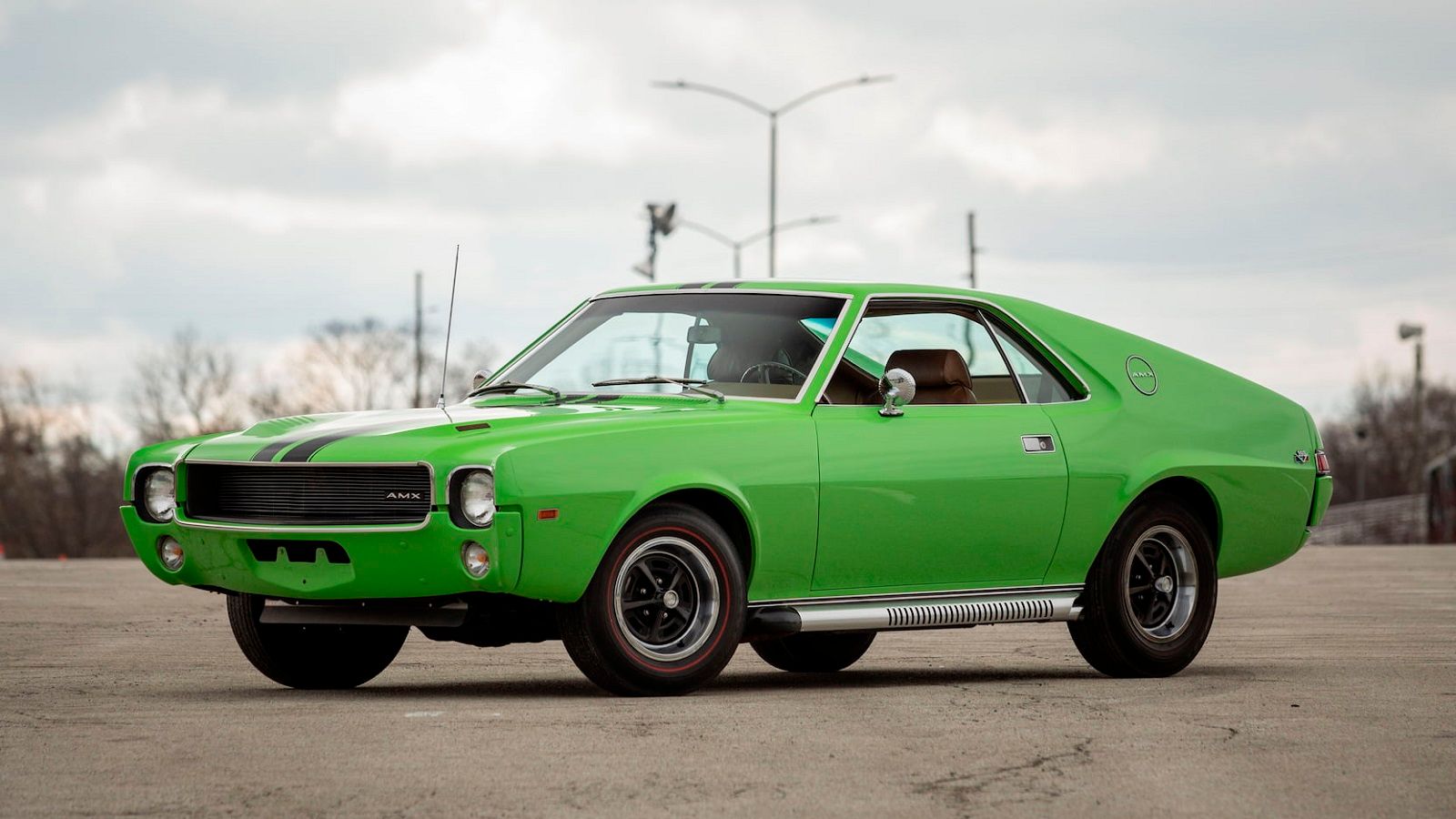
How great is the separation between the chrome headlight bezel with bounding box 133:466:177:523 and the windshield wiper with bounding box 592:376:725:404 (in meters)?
1.90

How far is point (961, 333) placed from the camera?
406 inches

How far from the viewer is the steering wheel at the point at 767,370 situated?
962 cm

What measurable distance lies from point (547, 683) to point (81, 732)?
242 cm

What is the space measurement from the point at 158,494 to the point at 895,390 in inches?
121

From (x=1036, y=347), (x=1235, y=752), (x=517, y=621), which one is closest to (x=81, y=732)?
(x=517, y=621)

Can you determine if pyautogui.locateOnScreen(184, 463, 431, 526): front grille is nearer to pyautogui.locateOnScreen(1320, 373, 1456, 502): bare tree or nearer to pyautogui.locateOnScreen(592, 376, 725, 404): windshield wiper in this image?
pyautogui.locateOnScreen(592, 376, 725, 404): windshield wiper

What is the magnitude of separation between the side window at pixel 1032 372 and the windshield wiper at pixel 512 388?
2157mm

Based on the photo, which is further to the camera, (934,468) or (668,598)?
(934,468)

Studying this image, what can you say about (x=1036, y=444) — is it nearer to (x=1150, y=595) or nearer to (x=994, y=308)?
(x=994, y=308)

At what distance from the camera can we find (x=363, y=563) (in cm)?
834

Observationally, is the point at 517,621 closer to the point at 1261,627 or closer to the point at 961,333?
the point at 961,333

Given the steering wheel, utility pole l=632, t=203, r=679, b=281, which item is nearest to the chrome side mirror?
the steering wheel

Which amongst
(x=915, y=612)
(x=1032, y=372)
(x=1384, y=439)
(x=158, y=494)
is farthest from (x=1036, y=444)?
(x=1384, y=439)

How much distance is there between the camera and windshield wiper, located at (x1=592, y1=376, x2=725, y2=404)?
945 cm
